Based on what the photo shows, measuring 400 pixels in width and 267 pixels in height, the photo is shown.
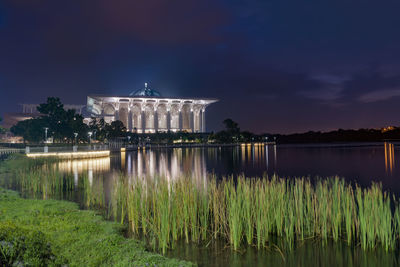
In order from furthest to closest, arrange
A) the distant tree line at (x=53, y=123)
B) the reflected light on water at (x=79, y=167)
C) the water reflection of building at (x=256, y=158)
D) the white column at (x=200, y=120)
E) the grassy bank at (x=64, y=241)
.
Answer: the white column at (x=200, y=120) < the distant tree line at (x=53, y=123) < the water reflection of building at (x=256, y=158) < the reflected light on water at (x=79, y=167) < the grassy bank at (x=64, y=241)

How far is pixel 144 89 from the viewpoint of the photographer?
103062 mm

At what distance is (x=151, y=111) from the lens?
89.6 metres

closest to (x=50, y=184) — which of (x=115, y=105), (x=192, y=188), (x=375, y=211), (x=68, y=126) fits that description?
(x=192, y=188)

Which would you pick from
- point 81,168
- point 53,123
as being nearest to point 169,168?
point 81,168

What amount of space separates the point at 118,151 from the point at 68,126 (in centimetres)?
808

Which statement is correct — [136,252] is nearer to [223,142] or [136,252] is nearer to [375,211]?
[375,211]

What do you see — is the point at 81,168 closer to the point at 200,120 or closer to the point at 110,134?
the point at 110,134

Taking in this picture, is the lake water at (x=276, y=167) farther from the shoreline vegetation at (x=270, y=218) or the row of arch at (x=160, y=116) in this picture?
the row of arch at (x=160, y=116)

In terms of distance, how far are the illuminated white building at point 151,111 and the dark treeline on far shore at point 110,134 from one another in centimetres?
733

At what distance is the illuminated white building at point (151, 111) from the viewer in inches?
3258

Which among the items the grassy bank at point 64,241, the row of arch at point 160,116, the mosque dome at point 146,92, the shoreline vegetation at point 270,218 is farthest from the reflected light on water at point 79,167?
the mosque dome at point 146,92

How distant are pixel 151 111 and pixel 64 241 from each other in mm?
86032

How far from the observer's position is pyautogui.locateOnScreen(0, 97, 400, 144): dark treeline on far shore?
122ft

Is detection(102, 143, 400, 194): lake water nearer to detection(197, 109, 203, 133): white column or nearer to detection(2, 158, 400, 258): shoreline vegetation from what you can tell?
detection(2, 158, 400, 258): shoreline vegetation
